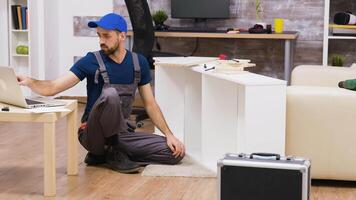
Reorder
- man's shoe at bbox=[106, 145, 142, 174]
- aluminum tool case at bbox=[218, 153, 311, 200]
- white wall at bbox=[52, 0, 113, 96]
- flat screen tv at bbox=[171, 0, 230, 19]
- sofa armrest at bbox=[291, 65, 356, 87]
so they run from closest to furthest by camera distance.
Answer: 1. aluminum tool case at bbox=[218, 153, 311, 200]
2. man's shoe at bbox=[106, 145, 142, 174]
3. sofa armrest at bbox=[291, 65, 356, 87]
4. flat screen tv at bbox=[171, 0, 230, 19]
5. white wall at bbox=[52, 0, 113, 96]

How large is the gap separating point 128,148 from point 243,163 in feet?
4.64

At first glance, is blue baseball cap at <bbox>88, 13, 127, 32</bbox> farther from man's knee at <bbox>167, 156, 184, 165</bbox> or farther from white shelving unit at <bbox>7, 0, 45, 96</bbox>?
white shelving unit at <bbox>7, 0, 45, 96</bbox>

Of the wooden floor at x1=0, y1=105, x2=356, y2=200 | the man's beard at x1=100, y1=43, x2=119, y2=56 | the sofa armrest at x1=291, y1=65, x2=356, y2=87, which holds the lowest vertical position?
the wooden floor at x1=0, y1=105, x2=356, y2=200

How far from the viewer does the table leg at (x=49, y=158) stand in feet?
11.3

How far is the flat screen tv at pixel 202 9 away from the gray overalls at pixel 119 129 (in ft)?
8.57

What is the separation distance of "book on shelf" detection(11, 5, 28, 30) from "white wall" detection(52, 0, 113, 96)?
0.25 meters

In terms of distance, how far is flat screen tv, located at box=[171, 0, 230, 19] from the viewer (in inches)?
265

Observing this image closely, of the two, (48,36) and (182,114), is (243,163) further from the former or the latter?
(48,36)

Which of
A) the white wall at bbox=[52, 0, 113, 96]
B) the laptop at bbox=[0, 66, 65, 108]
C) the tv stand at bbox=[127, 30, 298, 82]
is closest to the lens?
the laptop at bbox=[0, 66, 65, 108]

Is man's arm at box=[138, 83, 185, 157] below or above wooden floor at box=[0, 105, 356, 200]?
above

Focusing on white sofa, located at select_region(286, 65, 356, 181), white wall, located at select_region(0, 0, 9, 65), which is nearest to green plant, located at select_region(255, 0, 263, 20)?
white wall, located at select_region(0, 0, 9, 65)

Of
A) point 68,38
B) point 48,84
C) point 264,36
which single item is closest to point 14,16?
point 68,38

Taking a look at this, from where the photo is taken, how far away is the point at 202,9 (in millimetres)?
6750

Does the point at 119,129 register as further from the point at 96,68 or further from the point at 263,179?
the point at 263,179
